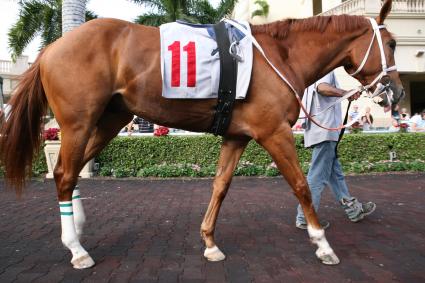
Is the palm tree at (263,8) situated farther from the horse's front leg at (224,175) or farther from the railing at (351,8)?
the horse's front leg at (224,175)

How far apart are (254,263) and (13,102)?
2563 mm

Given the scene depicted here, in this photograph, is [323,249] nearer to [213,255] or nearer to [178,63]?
[213,255]

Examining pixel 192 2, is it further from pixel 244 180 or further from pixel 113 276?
pixel 113 276

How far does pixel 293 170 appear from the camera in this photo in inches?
132

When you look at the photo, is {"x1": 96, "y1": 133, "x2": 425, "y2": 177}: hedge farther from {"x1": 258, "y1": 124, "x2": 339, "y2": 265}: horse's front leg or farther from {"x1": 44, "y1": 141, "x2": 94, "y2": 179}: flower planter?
{"x1": 258, "y1": 124, "x2": 339, "y2": 265}: horse's front leg

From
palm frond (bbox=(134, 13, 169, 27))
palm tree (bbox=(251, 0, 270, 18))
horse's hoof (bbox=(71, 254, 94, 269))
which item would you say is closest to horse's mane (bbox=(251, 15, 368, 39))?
horse's hoof (bbox=(71, 254, 94, 269))

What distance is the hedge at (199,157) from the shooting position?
1078 cm

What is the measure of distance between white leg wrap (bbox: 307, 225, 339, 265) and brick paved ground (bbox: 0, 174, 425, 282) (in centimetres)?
8

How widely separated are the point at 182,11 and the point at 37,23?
8.88 metres

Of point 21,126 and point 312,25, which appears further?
point 312,25

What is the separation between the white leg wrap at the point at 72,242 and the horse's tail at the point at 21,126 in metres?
0.57

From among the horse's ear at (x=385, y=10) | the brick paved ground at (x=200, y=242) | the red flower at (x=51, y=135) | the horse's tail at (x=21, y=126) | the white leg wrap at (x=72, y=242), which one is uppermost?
the horse's ear at (x=385, y=10)

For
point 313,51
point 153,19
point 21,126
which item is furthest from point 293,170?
point 153,19

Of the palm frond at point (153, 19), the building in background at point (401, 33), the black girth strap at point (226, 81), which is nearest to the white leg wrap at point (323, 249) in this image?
the black girth strap at point (226, 81)
